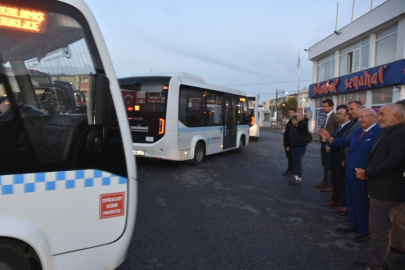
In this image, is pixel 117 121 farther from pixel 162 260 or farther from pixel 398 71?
pixel 398 71

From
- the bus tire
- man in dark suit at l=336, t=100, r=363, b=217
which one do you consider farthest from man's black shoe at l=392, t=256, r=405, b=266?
the bus tire

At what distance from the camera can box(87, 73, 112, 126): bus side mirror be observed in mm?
2250

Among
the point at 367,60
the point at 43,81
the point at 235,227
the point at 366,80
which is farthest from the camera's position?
the point at 367,60

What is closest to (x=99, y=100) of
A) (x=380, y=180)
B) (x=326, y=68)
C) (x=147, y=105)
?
(x=380, y=180)

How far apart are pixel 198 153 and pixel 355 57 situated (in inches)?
717

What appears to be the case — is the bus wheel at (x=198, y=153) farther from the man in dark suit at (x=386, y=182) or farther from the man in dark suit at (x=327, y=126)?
the man in dark suit at (x=386, y=182)

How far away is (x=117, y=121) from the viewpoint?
2504 mm

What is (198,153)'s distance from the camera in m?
10.0

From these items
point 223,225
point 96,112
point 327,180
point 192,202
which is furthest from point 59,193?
point 327,180

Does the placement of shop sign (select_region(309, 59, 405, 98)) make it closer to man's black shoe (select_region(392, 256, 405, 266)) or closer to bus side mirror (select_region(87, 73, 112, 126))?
man's black shoe (select_region(392, 256, 405, 266))

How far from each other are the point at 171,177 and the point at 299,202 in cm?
347

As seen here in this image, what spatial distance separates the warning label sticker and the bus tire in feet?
1.94

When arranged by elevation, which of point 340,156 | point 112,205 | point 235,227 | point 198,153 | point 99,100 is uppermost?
point 99,100

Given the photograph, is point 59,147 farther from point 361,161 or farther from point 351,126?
point 351,126
